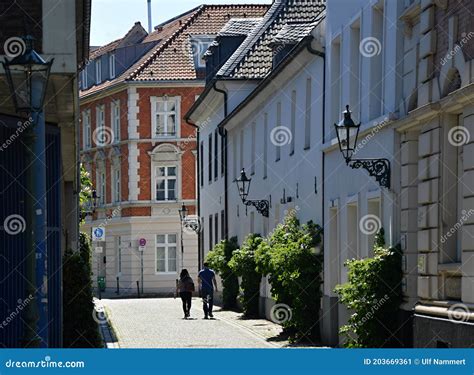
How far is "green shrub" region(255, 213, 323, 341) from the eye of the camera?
2525 centimetres

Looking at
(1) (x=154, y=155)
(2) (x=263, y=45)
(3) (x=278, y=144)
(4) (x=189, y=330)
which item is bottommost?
(4) (x=189, y=330)

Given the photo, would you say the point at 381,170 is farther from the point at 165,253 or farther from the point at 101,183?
the point at 101,183

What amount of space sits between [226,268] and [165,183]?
2454 cm

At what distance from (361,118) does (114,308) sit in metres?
22.8

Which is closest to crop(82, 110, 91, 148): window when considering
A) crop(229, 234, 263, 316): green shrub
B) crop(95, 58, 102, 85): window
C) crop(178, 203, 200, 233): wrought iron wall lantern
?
crop(95, 58, 102, 85): window

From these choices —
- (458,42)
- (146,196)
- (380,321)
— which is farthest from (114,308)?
(458,42)

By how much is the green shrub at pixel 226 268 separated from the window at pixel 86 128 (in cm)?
2828

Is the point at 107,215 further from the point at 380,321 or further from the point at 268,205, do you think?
the point at 380,321

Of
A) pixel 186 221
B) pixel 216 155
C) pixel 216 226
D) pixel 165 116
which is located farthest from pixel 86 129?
pixel 216 226

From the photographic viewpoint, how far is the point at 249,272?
1339 inches

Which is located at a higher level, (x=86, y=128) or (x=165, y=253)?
(x=86, y=128)

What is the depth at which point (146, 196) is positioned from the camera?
6281 cm

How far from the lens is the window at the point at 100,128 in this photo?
65688 mm

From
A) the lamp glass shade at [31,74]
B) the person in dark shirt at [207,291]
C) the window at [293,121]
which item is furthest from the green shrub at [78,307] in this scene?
the person in dark shirt at [207,291]
